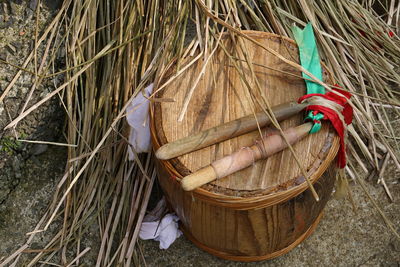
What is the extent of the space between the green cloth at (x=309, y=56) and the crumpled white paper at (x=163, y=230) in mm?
616

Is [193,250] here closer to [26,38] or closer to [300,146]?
[300,146]

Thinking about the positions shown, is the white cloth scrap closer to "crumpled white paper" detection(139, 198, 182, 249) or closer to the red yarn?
"crumpled white paper" detection(139, 198, 182, 249)

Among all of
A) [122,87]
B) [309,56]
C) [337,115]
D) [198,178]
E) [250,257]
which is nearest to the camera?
[198,178]

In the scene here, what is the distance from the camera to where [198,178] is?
1.44m

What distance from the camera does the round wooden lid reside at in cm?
150

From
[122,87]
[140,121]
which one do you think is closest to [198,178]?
[140,121]

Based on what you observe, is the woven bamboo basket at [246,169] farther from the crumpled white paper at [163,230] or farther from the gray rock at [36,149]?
the gray rock at [36,149]

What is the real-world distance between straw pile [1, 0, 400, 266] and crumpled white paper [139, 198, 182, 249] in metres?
0.03

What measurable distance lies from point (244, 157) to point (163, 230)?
0.51 m

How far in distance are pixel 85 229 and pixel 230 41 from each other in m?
0.76

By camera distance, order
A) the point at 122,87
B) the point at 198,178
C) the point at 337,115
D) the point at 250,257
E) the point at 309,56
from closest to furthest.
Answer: the point at 198,178 < the point at 337,115 < the point at 309,56 < the point at 250,257 < the point at 122,87

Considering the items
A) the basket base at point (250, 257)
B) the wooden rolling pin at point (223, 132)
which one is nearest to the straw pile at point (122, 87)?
the basket base at point (250, 257)

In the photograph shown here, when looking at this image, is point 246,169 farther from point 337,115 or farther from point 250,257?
point 250,257

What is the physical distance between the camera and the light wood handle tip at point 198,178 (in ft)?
4.67
